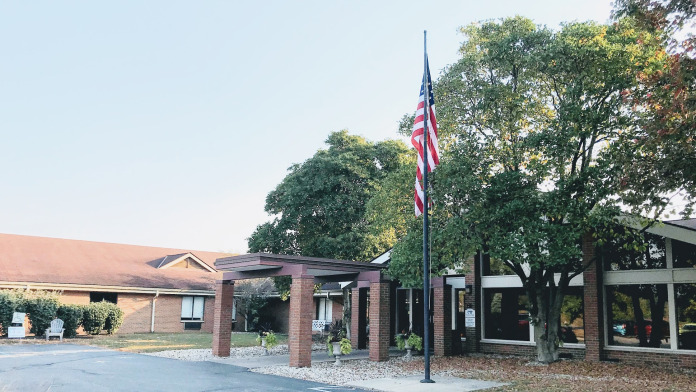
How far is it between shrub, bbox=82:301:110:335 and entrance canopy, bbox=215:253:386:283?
38.2ft

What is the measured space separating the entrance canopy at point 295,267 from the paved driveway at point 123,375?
130 inches

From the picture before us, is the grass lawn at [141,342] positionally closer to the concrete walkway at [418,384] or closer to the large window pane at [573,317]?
the concrete walkway at [418,384]

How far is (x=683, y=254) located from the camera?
1827cm

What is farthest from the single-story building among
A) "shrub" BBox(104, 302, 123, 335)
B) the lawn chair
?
"shrub" BBox(104, 302, 123, 335)

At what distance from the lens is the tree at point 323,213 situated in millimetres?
30078

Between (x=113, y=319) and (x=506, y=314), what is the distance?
20285 millimetres

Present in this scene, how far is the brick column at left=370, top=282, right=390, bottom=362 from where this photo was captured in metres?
19.8

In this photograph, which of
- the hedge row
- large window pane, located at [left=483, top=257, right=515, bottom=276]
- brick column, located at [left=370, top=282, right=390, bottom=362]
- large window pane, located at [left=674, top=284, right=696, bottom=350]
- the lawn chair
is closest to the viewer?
large window pane, located at [left=674, top=284, right=696, bottom=350]

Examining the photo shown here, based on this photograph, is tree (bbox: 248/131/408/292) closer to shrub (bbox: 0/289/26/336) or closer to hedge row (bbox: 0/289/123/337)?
hedge row (bbox: 0/289/123/337)

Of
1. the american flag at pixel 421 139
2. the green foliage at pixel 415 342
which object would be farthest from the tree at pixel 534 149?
the green foliage at pixel 415 342

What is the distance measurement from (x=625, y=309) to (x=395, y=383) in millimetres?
9237

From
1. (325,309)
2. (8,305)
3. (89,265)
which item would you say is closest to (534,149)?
(325,309)

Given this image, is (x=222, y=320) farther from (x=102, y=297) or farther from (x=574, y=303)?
(x=102, y=297)

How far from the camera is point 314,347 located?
83.4 feet
